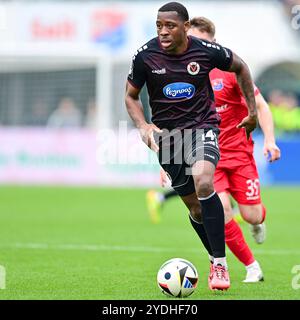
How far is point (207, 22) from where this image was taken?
888 centimetres

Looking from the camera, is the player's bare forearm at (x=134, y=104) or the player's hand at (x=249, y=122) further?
the player's hand at (x=249, y=122)

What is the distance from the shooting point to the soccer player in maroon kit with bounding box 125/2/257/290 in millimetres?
7688

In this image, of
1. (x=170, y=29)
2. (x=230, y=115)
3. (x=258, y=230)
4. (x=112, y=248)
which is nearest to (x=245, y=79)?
Answer: (x=170, y=29)

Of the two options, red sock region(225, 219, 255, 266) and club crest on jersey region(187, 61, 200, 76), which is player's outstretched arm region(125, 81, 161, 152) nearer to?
club crest on jersey region(187, 61, 200, 76)

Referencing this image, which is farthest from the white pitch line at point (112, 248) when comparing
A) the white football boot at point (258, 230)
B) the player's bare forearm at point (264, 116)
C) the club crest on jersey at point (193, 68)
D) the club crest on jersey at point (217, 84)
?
the club crest on jersey at point (193, 68)

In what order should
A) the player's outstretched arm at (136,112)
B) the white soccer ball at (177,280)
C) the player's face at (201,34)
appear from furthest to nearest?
the player's face at (201,34) < the player's outstretched arm at (136,112) < the white soccer ball at (177,280)

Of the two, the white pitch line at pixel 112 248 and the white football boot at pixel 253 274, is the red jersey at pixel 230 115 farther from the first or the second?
the white pitch line at pixel 112 248

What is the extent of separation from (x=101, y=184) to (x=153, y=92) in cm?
1610

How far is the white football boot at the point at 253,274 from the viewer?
8.70 meters

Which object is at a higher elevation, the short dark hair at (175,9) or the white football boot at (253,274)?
the short dark hair at (175,9)

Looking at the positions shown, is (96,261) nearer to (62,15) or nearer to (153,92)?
(153,92)

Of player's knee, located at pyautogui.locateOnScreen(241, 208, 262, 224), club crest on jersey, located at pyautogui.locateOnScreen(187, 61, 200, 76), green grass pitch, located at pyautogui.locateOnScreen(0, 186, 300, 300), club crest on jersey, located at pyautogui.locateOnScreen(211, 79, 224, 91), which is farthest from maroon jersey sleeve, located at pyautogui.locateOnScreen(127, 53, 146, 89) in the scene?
player's knee, located at pyautogui.locateOnScreen(241, 208, 262, 224)

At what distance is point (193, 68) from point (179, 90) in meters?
0.22

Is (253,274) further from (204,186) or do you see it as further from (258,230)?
(204,186)
